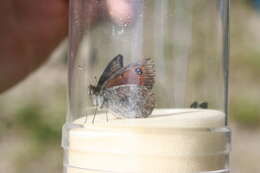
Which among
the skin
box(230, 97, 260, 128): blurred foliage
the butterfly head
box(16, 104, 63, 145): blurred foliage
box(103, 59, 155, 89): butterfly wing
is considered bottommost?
box(16, 104, 63, 145): blurred foliage

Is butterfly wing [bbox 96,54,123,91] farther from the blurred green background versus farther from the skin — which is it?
the blurred green background

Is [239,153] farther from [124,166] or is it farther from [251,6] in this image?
[124,166]

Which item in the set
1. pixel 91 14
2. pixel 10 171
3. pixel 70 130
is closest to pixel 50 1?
pixel 91 14

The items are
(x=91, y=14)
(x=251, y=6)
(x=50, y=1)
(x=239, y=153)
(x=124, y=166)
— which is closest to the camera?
(x=124, y=166)

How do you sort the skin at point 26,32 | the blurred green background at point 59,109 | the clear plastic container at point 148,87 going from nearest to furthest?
the clear plastic container at point 148,87, the skin at point 26,32, the blurred green background at point 59,109

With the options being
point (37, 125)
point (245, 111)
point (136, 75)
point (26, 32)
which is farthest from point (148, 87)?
point (37, 125)

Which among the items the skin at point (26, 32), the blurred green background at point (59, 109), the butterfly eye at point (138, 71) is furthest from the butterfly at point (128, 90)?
the blurred green background at point (59, 109)

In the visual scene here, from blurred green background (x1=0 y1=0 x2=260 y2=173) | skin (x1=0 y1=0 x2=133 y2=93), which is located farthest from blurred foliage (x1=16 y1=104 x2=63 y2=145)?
skin (x1=0 y1=0 x2=133 y2=93)

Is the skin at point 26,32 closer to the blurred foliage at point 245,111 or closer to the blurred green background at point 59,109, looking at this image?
the blurred green background at point 59,109
